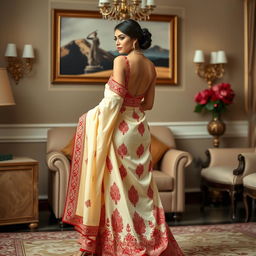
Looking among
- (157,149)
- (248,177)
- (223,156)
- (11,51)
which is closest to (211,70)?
(223,156)

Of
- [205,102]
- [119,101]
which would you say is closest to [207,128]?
[205,102]

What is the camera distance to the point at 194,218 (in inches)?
222

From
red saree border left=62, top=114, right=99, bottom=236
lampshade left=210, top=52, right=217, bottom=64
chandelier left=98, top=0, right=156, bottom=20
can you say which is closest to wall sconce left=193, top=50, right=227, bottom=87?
lampshade left=210, top=52, right=217, bottom=64

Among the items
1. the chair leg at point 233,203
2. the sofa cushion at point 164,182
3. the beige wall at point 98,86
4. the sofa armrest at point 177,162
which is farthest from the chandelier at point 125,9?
the chair leg at point 233,203

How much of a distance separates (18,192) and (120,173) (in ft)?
5.45

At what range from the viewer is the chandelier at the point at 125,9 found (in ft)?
17.7

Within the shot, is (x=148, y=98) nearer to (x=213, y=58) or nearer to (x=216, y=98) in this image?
(x=216, y=98)

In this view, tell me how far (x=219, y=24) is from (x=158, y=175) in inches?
87.6

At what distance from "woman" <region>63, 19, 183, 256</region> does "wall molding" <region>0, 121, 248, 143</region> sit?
228 cm

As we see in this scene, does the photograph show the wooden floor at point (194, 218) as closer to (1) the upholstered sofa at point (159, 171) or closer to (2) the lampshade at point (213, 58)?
(1) the upholstered sofa at point (159, 171)

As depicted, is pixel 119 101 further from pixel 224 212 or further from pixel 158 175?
pixel 224 212

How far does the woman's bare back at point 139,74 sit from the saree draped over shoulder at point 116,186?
6 centimetres

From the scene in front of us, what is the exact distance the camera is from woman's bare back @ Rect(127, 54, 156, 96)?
144 inches

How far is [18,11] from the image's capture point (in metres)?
5.92
